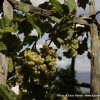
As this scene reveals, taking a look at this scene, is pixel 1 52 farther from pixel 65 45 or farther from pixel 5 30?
pixel 65 45

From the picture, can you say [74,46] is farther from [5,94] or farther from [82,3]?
[5,94]

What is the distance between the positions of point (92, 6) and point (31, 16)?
0.95 m

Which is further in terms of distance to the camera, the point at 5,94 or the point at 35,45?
the point at 35,45

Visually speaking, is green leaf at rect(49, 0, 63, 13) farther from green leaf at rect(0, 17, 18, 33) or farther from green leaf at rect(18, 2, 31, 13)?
green leaf at rect(0, 17, 18, 33)

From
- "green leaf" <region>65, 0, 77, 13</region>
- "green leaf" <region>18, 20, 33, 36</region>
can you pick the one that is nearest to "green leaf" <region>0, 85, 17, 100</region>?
"green leaf" <region>18, 20, 33, 36</region>

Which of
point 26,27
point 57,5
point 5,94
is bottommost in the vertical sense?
point 5,94

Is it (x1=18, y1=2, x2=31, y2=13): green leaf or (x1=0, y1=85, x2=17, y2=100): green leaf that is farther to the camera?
(x1=18, y1=2, x2=31, y2=13): green leaf

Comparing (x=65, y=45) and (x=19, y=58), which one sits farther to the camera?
(x=65, y=45)

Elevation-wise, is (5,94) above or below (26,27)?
below

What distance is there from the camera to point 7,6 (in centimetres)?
206

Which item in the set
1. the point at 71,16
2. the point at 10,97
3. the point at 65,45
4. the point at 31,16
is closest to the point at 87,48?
A: the point at 65,45

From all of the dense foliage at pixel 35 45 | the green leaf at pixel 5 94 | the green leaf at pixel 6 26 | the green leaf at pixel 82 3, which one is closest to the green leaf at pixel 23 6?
the dense foliage at pixel 35 45

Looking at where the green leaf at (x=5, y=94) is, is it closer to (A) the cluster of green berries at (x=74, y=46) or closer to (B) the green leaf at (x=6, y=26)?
(B) the green leaf at (x=6, y=26)

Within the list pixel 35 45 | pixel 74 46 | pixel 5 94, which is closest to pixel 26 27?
pixel 35 45
